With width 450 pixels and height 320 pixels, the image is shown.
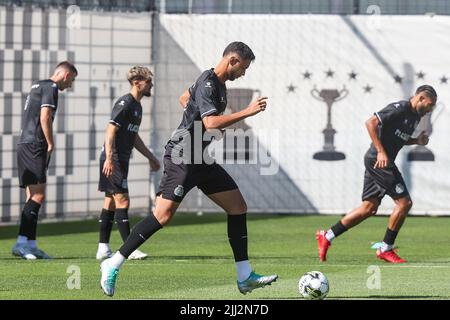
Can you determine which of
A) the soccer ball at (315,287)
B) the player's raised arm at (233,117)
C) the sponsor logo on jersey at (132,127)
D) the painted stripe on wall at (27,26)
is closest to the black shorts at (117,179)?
the sponsor logo on jersey at (132,127)

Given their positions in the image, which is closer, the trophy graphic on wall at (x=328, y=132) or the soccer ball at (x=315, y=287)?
the soccer ball at (x=315, y=287)

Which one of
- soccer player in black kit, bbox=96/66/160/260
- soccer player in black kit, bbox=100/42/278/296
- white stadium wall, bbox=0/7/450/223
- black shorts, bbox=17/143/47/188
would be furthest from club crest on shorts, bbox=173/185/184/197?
white stadium wall, bbox=0/7/450/223

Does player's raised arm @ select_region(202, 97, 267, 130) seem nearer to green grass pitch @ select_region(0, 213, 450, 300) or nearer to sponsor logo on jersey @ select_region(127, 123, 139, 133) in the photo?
green grass pitch @ select_region(0, 213, 450, 300)

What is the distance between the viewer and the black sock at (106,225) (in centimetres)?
1470

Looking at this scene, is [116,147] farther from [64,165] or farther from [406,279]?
[64,165]

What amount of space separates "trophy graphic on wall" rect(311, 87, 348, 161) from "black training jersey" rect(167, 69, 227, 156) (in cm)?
1034

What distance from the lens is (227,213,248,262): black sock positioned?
436 inches

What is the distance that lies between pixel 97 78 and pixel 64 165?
1513mm

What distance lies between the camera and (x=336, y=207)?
2136cm

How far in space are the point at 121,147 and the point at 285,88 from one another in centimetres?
714

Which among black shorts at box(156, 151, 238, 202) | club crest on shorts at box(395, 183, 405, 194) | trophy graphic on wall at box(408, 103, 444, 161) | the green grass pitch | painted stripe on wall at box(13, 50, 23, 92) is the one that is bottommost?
the green grass pitch

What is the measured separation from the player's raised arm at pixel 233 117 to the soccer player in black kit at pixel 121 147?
3.94 meters

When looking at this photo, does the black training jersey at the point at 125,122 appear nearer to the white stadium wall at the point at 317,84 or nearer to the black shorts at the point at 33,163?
the black shorts at the point at 33,163
